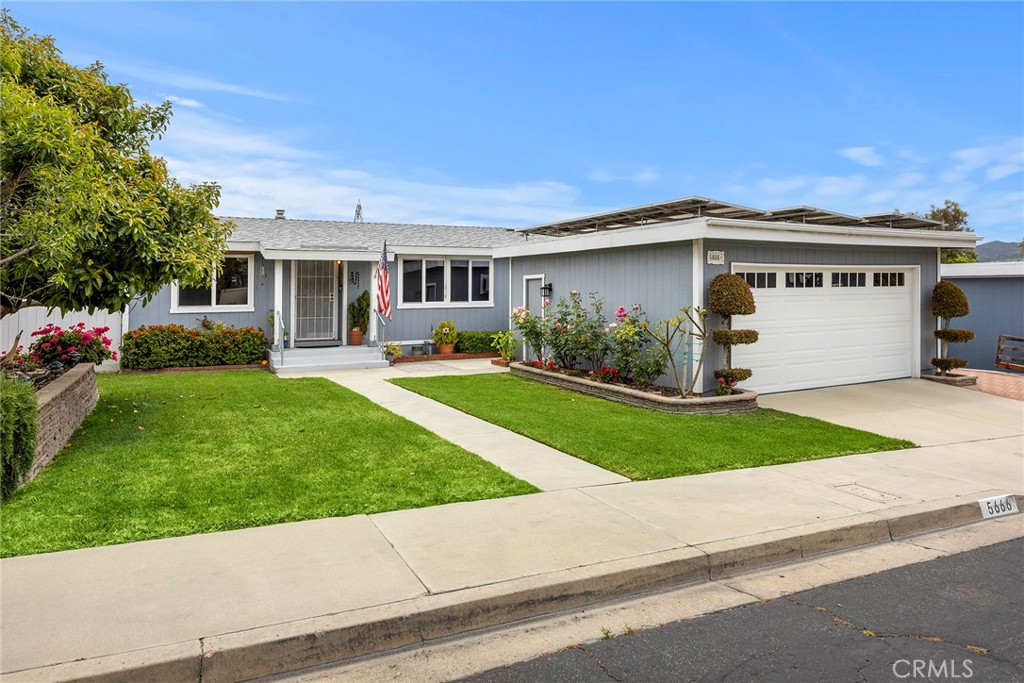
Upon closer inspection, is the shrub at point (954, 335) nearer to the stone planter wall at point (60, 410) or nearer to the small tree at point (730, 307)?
the small tree at point (730, 307)

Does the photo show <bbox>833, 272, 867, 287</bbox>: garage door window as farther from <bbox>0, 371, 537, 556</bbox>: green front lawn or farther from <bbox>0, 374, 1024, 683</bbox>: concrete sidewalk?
<bbox>0, 371, 537, 556</bbox>: green front lawn

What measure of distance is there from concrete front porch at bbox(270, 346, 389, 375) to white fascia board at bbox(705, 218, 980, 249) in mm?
9054

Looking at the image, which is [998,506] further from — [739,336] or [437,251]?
[437,251]

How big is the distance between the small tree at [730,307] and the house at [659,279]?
0.25m

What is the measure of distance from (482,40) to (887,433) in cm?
1247

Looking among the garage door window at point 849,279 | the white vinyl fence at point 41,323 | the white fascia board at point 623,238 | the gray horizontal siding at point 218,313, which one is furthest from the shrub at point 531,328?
the white vinyl fence at point 41,323

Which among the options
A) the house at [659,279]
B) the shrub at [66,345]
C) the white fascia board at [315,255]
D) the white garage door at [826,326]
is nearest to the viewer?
the shrub at [66,345]

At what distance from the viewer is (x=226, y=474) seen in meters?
6.33

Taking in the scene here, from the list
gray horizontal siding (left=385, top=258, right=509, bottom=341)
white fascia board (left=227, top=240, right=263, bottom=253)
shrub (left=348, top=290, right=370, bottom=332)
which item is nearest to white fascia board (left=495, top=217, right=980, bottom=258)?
gray horizontal siding (left=385, top=258, right=509, bottom=341)

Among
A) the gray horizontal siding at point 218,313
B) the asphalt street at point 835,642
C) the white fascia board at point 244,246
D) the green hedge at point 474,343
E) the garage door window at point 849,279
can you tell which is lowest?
the asphalt street at point 835,642

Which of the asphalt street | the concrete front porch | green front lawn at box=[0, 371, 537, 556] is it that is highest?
the concrete front porch

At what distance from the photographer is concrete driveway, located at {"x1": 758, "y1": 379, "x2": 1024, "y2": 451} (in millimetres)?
8930

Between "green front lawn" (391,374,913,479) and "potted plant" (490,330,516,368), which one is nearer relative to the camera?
"green front lawn" (391,374,913,479)

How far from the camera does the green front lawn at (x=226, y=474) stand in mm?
4996
